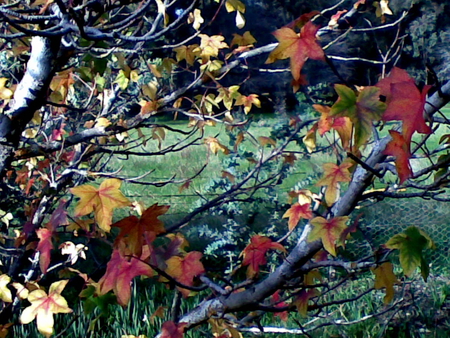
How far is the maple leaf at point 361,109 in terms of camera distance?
0.76 m

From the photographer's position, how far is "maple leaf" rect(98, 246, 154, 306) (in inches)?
36.0

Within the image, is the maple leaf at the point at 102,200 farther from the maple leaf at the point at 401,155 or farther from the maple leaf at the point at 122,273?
the maple leaf at the point at 401,155

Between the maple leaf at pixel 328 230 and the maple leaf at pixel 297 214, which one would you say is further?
the maple leaf at pixel 297 214

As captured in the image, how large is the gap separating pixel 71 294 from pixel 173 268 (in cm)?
216

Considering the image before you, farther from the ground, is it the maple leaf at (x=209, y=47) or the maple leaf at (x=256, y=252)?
the maple leaf at (x=209, y=47)

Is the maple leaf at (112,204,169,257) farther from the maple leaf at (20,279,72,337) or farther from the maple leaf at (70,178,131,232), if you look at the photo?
the maple leaf at (20,279,72,337)

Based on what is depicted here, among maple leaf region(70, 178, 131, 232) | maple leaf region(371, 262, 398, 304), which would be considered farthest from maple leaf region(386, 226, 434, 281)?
maple leaf region(70, 178, 131, 232)

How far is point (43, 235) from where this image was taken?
1184 mm

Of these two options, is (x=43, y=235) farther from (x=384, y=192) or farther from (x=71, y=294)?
(x=71, y=294)

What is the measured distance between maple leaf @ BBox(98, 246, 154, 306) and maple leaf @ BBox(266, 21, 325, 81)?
40 centimetres

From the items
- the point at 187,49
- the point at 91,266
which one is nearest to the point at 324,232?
the point at 187,49

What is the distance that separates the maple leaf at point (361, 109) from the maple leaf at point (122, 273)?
405 mm

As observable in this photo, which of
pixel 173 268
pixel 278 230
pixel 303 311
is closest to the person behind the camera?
pixel 173 268

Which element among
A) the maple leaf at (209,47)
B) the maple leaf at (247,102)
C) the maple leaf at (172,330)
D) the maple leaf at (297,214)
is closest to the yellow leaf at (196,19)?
the maple leaf at (209,47)
